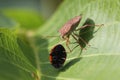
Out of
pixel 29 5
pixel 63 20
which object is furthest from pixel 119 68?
pixel 29 5

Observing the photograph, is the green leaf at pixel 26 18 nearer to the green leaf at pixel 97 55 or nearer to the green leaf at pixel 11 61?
the green leaf at pixel 97 55

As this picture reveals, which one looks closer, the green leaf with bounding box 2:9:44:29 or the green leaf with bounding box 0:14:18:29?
the green leaf with bounding box 0:14:18:29

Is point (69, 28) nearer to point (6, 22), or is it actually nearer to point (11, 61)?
point (11, 61)

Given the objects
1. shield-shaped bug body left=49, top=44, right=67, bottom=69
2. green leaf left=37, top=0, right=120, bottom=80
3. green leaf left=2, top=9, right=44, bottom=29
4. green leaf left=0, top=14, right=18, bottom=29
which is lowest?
green leaf left=2, top=9, right=44, bottom=29

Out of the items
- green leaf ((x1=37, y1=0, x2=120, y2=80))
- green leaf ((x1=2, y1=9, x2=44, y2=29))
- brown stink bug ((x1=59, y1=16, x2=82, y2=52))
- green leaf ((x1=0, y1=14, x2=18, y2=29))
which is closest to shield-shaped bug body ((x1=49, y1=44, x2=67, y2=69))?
green leaf ((x1=37, y1=0, x2=120, y2=80))

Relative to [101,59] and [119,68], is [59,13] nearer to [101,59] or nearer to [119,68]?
[101,59]

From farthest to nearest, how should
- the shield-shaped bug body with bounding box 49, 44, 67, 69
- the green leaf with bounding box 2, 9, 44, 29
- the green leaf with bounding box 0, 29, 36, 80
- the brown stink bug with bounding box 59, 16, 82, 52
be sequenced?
1. the green leaf with bounding box 2, 9, 44, 29
2. the brown stink bug with bounding box 59, 16, 82, 52
3. the shield-shaped bug body with bounding box 49, 44, 67, 69
4. the green leaf with bounding box 0, 29, 36, 80

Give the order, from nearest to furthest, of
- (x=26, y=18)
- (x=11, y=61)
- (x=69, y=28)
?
(x=11, y=61), (x=69, y=28), (x=26, y=18)

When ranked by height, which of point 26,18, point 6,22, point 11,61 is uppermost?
point 11,61

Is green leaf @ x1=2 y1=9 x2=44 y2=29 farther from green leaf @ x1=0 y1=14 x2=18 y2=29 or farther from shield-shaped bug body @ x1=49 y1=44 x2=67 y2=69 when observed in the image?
shield-shaped bug body @ x1=49 y1=44 x2=67 y2=69

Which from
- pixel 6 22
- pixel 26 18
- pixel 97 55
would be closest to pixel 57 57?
pixel 97 55

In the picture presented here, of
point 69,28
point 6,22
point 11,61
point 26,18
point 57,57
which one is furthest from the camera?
point 26,18
